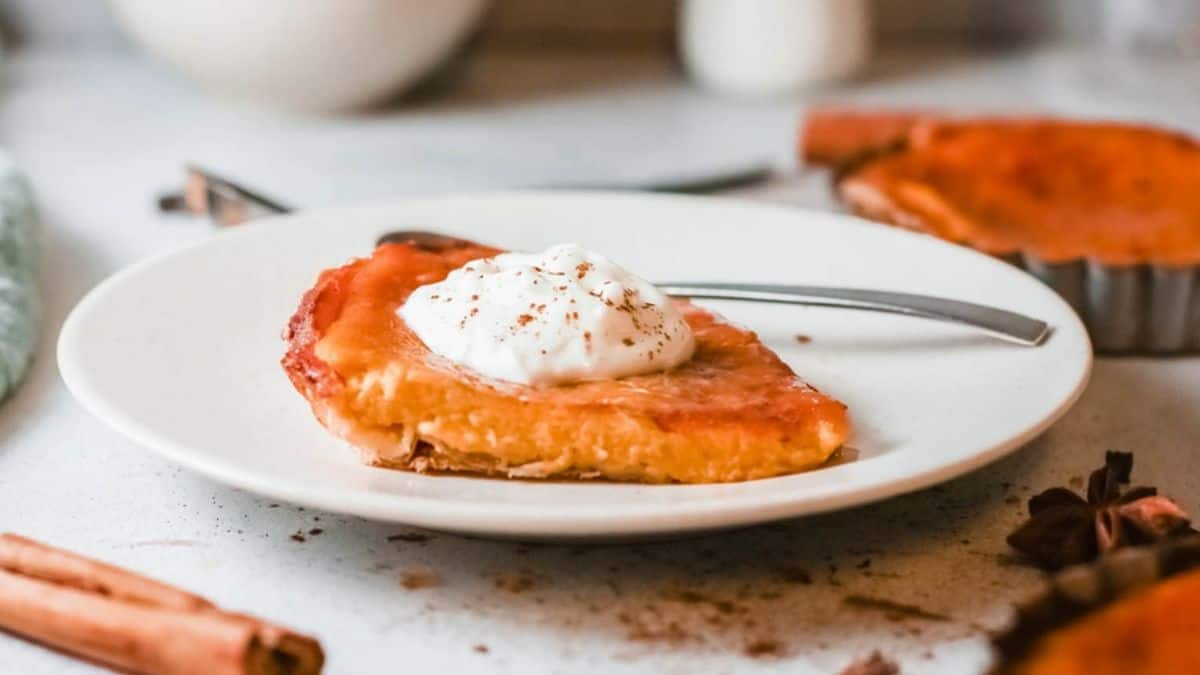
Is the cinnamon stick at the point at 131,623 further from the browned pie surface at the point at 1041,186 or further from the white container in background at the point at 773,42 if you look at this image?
the white container in background at the point at 773,42

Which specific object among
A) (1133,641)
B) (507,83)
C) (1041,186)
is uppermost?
(1133,641)

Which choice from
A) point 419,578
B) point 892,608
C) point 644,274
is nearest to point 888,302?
point 644,274

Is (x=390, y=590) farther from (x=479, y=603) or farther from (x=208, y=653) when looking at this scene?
(x=208, y=653)

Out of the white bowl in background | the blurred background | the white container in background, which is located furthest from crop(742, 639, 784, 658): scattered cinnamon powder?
the white container in background

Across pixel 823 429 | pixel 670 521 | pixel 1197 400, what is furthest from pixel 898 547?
pixel 1197 400

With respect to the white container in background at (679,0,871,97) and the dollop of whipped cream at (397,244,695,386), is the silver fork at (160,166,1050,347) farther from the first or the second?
the white container in background at (679,0,871,97)

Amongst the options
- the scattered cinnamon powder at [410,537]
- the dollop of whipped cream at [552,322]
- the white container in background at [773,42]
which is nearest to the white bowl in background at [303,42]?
the white container in background at [773,42]

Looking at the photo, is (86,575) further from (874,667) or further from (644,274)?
(644,274)
